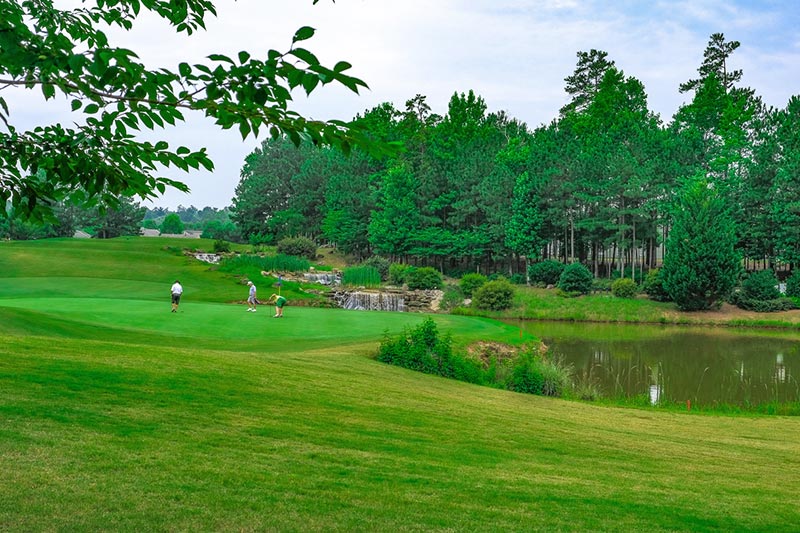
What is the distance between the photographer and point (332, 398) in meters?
10.1

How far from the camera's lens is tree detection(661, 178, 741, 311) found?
134 feet

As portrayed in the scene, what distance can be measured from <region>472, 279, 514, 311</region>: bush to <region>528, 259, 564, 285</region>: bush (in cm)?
710

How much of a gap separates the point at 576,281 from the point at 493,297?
6.87 metres

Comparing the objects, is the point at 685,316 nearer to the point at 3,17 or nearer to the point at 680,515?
the point at 680,515

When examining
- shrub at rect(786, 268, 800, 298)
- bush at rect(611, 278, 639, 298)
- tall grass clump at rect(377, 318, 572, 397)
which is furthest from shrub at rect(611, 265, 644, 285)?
tall grass clump at rect(377, 318, 572, 397)

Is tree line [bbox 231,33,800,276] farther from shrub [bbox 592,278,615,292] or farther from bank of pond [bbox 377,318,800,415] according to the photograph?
bank of pond [bbox 377,318,800,415]

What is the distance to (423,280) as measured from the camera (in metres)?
46.0

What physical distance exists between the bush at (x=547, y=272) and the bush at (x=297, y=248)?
22629mm

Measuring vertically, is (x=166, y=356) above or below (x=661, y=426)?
above

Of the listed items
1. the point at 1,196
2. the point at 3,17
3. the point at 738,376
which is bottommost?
the point at 738,376

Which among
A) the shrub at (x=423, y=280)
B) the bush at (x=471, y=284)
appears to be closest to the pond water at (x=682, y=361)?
the bush at (x=471, y=284)

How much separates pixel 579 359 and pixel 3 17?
76.5ft

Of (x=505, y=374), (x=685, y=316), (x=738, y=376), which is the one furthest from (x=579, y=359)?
(x=685, y=316)

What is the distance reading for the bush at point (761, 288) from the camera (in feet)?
136
